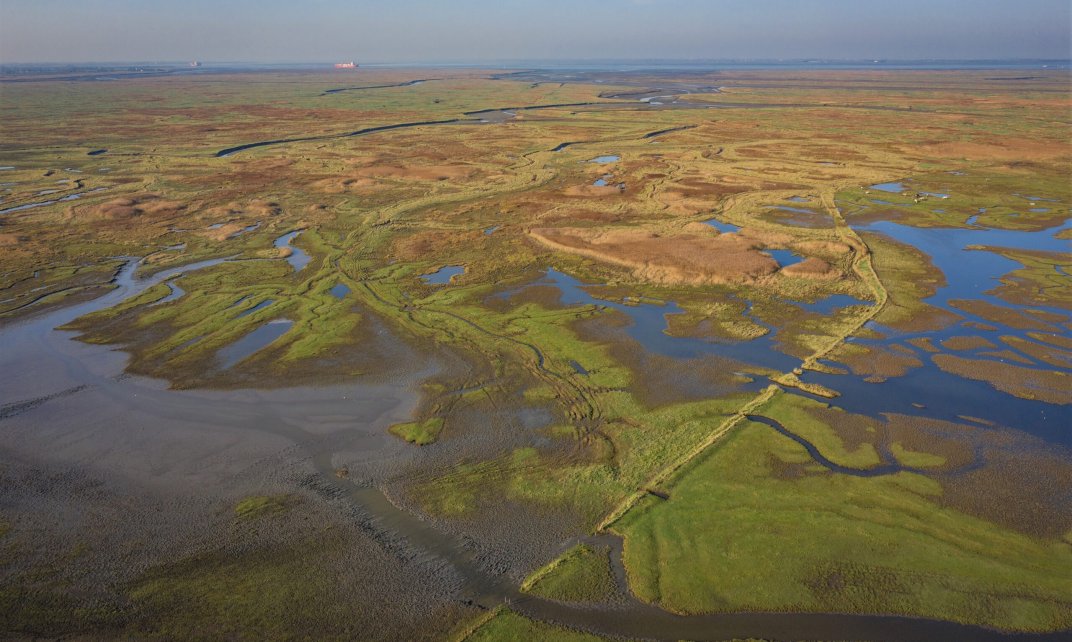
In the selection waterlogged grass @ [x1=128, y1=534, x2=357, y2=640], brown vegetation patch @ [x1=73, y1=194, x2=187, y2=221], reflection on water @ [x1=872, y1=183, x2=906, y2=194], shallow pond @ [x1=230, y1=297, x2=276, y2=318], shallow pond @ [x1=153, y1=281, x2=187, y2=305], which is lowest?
waterlogged grass @ [x1=128, y1=534, x2=357, y2=640]

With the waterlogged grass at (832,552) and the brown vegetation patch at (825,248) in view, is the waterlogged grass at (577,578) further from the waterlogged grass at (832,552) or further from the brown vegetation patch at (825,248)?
the brown vegetation patch at (825,248)

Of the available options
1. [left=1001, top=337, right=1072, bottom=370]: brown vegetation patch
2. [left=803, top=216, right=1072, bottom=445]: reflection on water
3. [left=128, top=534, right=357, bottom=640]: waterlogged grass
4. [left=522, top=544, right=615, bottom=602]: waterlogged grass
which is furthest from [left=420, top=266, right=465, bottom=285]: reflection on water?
[left=1001, top=337, right=1072, bottom=370]: brown vegetation patch

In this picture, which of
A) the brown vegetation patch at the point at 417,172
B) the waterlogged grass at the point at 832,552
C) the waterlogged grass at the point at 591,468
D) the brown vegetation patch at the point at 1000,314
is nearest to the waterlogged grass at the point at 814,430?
the waterlogged grass at the point at 832,552

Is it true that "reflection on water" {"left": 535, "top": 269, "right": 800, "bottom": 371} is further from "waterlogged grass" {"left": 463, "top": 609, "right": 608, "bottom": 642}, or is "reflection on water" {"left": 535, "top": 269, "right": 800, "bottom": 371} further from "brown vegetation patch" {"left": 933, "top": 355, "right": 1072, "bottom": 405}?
"waterlogged grass" {"left": 463, "top": 609, "right": 608, "bottom": 642}

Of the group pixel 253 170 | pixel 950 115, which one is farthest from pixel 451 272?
pixel 950 115

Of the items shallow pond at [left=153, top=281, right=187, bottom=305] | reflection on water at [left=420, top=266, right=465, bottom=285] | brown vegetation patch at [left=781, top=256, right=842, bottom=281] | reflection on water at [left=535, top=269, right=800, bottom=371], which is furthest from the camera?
reflection on water at [left=420, top=266, right=465, bottom=285]

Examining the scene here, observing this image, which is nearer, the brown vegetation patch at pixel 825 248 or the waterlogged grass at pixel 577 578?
the waterlogged grass at pixel 577 578

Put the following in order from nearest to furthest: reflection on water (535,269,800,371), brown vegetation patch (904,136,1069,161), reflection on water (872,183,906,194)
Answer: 1. reflection on water (535,269,800,371)
2. reflection on water (872,183,906,194)
3. brown vegetation patch (904,136,1069,161)

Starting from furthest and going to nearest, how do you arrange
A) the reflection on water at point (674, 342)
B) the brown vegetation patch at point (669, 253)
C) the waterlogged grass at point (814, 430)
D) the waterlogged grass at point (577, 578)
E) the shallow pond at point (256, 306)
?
the brown vegetation patch at point (669, 253)
the shallow pond at point (256, 306)
the reflection on water at point (674, 342)
the waterlogged grass at point (814, 430)
the waterlogged grass at point (577, 578)
